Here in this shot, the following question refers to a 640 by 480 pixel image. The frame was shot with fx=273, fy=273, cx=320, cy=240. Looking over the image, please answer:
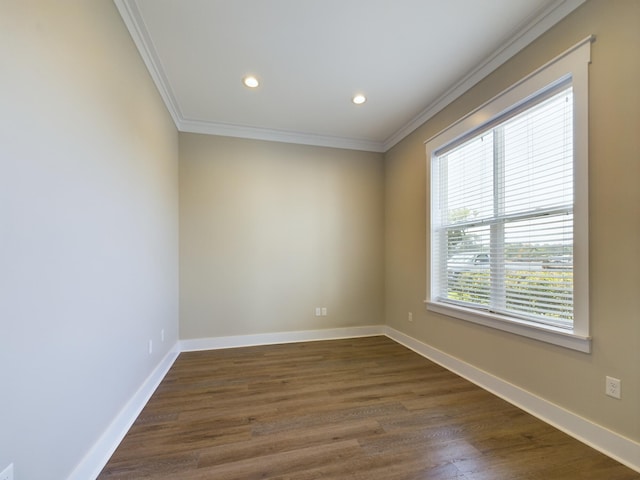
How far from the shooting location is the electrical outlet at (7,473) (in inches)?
35.0

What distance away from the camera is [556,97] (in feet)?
6.22

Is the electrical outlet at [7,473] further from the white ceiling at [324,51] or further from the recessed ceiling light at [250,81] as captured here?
the recessed ceiling light at [250,81]

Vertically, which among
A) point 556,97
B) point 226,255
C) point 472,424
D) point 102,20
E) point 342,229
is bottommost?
point 472,424

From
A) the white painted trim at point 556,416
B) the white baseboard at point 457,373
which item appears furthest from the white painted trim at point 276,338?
the white painted trim at point 556,416

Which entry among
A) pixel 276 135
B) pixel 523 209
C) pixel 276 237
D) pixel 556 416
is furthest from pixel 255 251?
pixel 556 416

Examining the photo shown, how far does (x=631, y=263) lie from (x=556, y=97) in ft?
3.92

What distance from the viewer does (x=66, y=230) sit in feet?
4.04

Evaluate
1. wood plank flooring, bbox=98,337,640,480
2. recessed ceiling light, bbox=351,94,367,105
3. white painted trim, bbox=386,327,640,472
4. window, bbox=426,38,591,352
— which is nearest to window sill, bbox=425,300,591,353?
window, bbox=426,38,591,352

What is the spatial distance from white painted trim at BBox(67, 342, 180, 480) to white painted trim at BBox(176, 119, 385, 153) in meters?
2.71

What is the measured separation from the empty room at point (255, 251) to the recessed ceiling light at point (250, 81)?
6cm

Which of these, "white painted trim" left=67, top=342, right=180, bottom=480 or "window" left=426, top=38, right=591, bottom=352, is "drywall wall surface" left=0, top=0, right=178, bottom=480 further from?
"window" left=426, top=38, right=591, bottom=352

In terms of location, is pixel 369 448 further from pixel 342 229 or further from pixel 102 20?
pixel 102 20

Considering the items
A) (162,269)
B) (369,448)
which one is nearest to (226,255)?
(162,269)

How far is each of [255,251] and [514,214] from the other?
2.79 m
